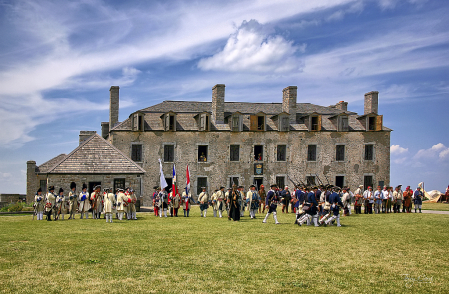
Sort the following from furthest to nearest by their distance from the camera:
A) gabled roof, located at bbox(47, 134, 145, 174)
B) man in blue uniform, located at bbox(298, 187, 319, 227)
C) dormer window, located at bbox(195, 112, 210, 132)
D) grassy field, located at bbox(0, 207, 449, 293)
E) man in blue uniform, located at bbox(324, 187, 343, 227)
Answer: dormer window, located at bbox(195, 112, 210, 132) < gabled roof, located at bbox(47, 134, 145, 174) < man in blue uniform, located at bbox(324, 187, 343, 227) < man in blue uniform, located at bbox(298, 187, 319, 227) < grassy field, located at bbox(0, 207, 449, 293)

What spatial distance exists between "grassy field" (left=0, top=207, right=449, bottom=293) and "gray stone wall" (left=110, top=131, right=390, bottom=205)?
2039 cm

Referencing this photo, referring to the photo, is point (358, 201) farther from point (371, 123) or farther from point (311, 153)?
point (371, 123)

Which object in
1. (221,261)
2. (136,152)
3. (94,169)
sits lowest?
(221,261)

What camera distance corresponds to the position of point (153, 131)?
117ft

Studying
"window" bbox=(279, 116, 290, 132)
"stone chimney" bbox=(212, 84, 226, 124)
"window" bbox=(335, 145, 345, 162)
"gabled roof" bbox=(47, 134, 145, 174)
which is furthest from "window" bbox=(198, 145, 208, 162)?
"window" bbox=(335, 145, 345, 162)

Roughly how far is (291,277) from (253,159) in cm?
2899

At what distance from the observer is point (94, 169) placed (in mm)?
25094

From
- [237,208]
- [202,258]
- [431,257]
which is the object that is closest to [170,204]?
[237,208]

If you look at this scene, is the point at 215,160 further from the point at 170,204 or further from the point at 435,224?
the point at 435,224

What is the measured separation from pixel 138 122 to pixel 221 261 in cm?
2682

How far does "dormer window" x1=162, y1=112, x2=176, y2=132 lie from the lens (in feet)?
116

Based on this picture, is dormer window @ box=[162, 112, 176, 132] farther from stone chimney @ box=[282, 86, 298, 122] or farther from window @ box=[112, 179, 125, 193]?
stone chimney @ box=[282, 86, 298, 122]

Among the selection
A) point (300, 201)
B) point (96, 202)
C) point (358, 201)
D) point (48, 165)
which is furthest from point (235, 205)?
point (48, 165)

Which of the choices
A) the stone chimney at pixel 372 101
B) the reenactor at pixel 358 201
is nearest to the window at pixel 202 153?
the reenactor at pixel 358 201
